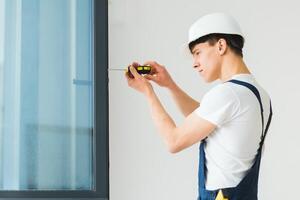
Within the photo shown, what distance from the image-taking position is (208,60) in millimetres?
1570

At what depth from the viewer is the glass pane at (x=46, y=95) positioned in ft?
6.95

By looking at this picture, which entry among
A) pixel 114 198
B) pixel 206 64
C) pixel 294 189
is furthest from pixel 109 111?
pixel 294 189

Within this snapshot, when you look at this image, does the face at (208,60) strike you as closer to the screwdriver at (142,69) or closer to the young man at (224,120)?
the young man at (224,120)

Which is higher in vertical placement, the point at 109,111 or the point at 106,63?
the point at 106,63

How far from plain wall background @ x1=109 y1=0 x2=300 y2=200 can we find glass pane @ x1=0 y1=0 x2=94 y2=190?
12cm

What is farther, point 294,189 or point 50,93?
point 294,189

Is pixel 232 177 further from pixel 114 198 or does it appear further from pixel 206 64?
pixel 114 198

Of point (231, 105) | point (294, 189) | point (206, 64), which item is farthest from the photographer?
point (294, 189)

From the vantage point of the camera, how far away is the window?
6.93 ft

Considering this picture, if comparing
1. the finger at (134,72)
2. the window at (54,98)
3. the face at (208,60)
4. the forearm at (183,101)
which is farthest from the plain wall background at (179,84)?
the face at (208,60)

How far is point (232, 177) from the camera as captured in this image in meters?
1.50

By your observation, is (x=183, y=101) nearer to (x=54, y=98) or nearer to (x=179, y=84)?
(x=179, y=84)

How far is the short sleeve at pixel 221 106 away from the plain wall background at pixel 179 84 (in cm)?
76

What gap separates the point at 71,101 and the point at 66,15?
1.12ft
